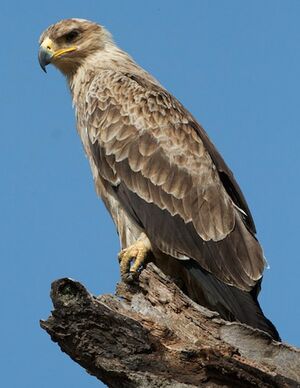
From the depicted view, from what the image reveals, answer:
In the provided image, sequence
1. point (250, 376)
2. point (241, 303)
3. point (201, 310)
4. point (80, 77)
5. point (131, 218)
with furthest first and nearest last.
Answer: point (80, 77)
point (131, 218)
point (241, 303)
point (201, 310)
point (250, 376)

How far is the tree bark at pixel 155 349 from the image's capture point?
23.8 feet

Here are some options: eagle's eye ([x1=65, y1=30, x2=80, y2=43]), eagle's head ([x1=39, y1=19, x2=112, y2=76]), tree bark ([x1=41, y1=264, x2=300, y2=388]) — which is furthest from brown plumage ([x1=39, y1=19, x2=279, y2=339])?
tree bark ([x1=41, y1=264, x2=300, y2=388])

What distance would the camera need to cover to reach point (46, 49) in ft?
38.3

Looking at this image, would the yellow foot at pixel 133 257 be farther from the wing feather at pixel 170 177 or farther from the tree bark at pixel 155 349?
the tree bark at pixel 155 349

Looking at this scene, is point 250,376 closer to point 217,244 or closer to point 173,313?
point 173,313

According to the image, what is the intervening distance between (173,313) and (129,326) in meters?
0.60

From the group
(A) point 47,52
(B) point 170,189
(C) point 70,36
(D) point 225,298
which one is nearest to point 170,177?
(B) point 170,189

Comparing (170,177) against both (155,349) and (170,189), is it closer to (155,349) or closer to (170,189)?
(170,189)

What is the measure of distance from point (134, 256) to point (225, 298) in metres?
1.03

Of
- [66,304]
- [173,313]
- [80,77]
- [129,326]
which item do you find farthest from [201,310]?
[80,77]

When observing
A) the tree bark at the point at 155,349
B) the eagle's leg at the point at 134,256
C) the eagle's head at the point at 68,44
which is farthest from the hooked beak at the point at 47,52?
the tree bark at the point at 155,349

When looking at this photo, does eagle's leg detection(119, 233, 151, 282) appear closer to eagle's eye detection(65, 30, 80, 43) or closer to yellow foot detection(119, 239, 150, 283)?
yellow foot detection(119, 239, 150, 283)

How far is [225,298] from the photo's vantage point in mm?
9219

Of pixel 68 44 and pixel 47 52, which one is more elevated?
pixel 68 44
